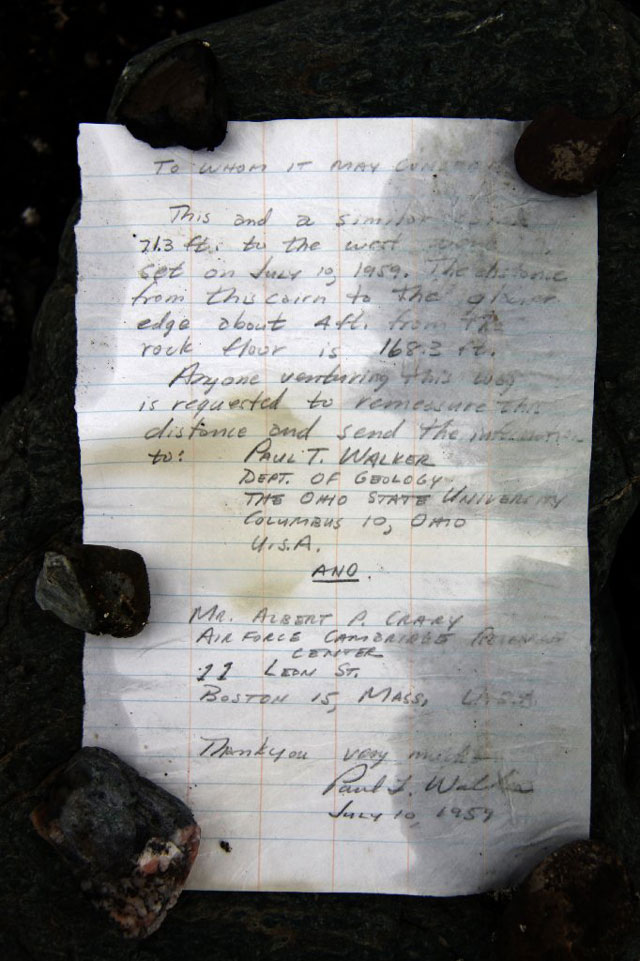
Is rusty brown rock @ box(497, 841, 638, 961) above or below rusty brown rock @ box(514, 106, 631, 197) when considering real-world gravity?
below

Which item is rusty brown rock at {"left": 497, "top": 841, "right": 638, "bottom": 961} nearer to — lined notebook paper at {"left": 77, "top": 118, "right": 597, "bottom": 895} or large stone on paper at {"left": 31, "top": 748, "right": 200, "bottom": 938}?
lined notebook paper at {"left": 77, "top": 118, "right": 597, "bottom": 895}

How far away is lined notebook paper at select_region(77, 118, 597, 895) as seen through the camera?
92 centimetres

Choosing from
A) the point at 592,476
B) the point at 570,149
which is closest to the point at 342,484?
the point at 592,476

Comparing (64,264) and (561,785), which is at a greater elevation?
(64,264)

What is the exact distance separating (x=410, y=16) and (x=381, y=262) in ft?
0.93

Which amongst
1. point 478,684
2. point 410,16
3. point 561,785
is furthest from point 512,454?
point 410,16

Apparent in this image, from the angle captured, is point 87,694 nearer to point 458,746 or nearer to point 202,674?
point 202,674

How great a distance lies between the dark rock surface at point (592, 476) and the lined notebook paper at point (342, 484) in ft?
0.09

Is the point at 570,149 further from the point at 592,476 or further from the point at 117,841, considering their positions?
the point at 117,841

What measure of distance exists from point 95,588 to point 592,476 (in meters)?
0.59

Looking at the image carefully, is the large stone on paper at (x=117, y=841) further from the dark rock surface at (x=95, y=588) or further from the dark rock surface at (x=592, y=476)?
the dark rock surface at (x=95, y=588)

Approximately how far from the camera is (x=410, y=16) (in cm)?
91

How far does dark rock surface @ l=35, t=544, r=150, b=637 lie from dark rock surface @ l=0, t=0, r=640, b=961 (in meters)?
0.04

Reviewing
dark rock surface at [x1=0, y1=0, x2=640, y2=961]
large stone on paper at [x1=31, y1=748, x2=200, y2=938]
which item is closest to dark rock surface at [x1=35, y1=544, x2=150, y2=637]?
dark rock surface at [x1=0, y1=0, x2=640, y2=961]
